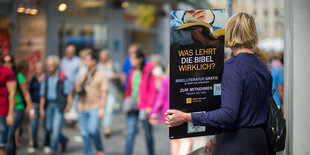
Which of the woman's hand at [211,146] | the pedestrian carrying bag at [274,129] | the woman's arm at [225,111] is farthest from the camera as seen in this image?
the woman's hand at [211,146]

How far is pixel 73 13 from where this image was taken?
12.9 metres

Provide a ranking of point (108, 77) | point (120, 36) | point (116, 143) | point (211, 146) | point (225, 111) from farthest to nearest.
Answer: point (120, 36)
point (108, 77)
point (116, 143)
point (211, 146)
point (225, 111)

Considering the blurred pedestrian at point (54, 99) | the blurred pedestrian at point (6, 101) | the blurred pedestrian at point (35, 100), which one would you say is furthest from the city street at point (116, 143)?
the blurred pedestrian at point (6, 101)

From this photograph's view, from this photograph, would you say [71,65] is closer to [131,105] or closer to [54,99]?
[54,99]

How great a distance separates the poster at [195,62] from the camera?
2.59m

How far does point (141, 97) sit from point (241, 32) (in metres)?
4.24

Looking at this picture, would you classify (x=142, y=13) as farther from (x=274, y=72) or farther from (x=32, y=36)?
(x=274, y=72)

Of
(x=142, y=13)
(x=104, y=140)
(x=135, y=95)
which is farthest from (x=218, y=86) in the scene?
(x=142, y=13)

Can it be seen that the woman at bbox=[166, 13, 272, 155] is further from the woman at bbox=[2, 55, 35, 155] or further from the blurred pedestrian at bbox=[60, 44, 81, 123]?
the blurred pedestrian at bbox=[60, 44, 81, 123]

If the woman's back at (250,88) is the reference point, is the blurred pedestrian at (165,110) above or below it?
below

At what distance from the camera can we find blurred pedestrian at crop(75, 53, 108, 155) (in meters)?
6.76

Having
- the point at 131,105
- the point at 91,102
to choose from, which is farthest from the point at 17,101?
the point at 131,105

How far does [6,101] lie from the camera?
5.69 meters

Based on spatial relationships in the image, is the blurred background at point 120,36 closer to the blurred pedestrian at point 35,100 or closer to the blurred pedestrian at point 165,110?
the blurred pedestrian at point 35,100
